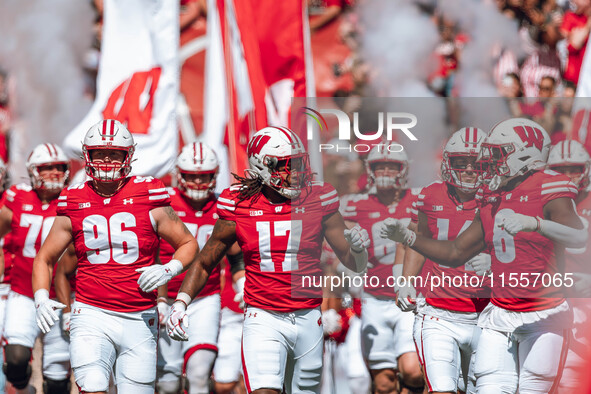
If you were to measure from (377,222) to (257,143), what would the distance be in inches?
73.8

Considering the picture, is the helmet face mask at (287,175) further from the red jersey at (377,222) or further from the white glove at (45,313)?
the white glove at (45,313)

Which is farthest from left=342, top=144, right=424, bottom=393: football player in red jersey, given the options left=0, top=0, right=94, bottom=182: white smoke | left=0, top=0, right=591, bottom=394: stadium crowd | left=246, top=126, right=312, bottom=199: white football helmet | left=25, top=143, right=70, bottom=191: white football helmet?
left=0, top=0, right=94, bottom=182: white smoke

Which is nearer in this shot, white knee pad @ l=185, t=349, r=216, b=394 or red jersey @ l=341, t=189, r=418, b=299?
white knee pad @ l=185, t=349, r=216, b=394

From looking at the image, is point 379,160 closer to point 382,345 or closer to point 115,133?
point 382,345

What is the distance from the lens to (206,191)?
26.1 feet

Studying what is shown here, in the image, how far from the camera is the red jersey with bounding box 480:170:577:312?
6191 mm

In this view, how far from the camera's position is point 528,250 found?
6.23m

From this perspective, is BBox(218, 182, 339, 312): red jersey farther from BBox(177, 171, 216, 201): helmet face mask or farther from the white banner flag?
the white banner flag

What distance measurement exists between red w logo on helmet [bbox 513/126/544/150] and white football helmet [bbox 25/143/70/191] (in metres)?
3.88

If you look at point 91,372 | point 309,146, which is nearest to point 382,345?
point 309,146

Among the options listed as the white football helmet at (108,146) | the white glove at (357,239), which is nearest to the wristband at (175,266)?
the white football helmet at (108,146)

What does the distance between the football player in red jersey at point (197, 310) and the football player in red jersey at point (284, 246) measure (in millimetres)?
1307

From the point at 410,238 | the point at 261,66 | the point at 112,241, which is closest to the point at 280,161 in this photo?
the point at 410,238

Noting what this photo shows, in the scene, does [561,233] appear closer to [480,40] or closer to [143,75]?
[143,75]
